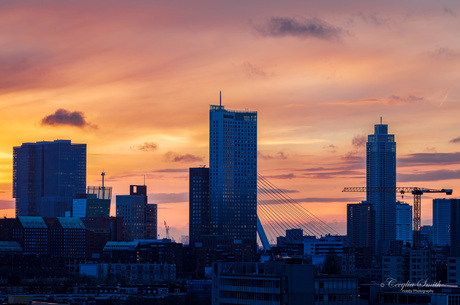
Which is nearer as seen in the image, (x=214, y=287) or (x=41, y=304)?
(x=41, y=304)

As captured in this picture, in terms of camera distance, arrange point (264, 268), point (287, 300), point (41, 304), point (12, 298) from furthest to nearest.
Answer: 1. point (264, 268)
2. point (287, 300)
3. point (12, 298)
4. point (41, 304)

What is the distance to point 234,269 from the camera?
5384 inches

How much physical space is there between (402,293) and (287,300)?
50.4ft

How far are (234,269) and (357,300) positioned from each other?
17454 millimetres

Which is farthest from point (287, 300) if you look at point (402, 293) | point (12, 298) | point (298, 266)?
point (12, 298)

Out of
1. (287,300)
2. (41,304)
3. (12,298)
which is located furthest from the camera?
(287,300)

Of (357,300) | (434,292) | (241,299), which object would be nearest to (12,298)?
(241,299)

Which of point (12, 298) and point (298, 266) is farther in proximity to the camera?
point (298, 266)

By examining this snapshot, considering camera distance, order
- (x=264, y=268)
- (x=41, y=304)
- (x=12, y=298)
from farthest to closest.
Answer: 1. (x=264, y=268)
2. (x=12, y=298)
3. (x=41, y=304)

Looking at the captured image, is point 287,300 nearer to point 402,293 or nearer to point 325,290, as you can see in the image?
point 325,290

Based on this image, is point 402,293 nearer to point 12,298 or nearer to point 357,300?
point 357,300

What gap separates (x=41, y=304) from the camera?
100 metres

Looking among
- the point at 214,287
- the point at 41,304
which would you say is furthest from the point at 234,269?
the point at 41,304

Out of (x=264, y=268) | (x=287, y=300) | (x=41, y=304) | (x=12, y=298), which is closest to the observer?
(x=41, y=304)
